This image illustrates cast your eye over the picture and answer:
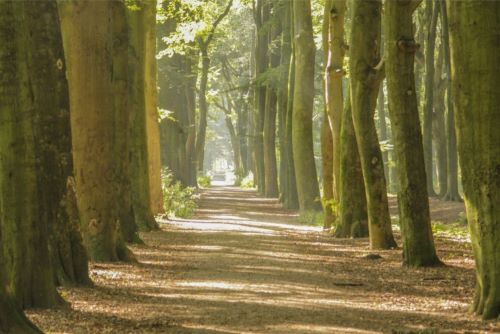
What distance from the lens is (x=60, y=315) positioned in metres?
9.73

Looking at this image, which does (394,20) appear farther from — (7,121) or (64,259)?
(7,121)

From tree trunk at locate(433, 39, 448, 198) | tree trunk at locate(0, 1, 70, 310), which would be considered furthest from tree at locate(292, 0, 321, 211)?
tree trunk at locate(0, 1, 70, 310)

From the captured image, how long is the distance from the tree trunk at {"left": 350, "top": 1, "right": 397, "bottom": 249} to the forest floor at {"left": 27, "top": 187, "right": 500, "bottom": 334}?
0.67 meters

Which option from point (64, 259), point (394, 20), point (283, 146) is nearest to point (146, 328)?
point (64, 259)

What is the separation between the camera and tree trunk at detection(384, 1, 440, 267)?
14984 millimetres

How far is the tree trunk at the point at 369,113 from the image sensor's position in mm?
18156

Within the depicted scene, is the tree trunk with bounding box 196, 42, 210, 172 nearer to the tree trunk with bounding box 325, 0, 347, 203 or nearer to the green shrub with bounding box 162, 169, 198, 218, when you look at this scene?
the green shrub with bounding box 162, 169, 198, 218

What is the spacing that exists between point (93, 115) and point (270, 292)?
4.47 meters


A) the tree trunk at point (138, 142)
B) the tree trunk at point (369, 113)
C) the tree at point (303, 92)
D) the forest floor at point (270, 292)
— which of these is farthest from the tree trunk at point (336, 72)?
the tree at point (303, 92)

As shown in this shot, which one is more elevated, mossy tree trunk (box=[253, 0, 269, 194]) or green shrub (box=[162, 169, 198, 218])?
mossy tree trunk (box=[253, 0, 269, 194])

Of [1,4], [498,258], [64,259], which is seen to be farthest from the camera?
[64,259]

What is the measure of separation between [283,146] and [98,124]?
1008 inches

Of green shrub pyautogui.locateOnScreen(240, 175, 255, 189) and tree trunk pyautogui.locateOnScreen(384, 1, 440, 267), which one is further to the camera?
green shrub pyautogui.locateOnScreen(240, 175, 255, 189)

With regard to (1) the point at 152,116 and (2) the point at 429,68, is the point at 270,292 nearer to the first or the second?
(1) the point at 152,116
